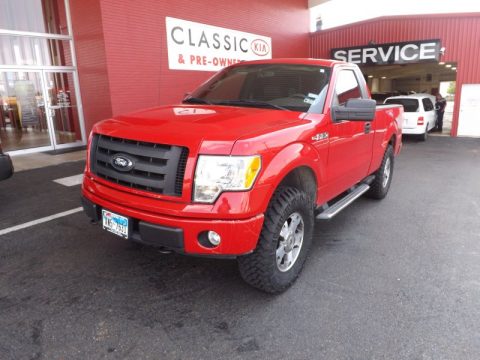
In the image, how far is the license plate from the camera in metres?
2.72

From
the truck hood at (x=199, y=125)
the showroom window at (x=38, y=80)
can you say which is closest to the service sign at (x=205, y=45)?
the showroom window at (x=38, y=80)

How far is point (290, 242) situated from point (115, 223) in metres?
1.38

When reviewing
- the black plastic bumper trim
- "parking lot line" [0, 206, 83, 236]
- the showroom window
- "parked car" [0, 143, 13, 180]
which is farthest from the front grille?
the showroom window

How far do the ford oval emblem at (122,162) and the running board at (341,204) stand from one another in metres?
1.81

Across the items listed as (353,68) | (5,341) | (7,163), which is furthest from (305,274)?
(7,163)

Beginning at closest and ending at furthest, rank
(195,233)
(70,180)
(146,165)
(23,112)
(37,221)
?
1. (195,233)
2. (146,165)
3. (37,221)
4. (70,180)
5. (23,112)

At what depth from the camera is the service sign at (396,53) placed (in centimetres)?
1470

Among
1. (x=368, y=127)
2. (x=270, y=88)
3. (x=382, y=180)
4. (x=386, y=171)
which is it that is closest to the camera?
(x=270, y=88)

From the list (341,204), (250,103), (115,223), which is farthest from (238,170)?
(341,204)

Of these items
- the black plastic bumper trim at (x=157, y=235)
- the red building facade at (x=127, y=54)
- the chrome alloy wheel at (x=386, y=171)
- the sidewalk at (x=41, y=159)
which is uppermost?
the red building facade at (x=127, y=54)

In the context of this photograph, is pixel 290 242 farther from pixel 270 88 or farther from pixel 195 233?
pixel 270 88

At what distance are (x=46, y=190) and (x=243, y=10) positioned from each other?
10.6 m

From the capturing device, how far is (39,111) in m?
10.9

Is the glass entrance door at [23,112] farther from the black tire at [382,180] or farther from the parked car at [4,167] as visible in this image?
the black tire at [382,180]
